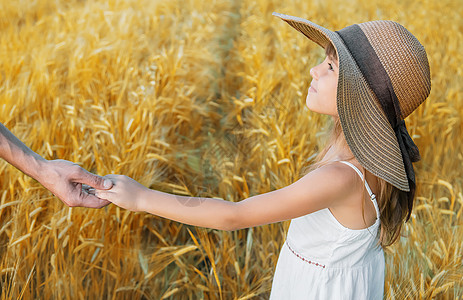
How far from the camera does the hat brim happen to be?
1046 mm

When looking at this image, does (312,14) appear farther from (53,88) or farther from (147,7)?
(53,88)

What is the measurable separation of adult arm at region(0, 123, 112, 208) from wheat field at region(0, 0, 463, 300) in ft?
0.97

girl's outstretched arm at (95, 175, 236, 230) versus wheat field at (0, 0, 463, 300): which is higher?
girl's outstretched arm at (95, 175, 236, 230)

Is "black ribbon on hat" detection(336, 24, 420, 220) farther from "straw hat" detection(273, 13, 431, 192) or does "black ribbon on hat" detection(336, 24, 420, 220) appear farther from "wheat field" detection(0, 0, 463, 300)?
"wheat field" detection(0, 0, 463, 300)

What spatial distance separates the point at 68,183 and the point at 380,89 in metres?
0.77

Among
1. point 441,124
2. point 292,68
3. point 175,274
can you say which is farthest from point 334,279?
point 292,68

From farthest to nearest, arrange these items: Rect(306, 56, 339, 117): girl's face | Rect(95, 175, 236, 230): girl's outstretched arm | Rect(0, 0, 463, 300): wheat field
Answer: Rect(0, 0, 463, 300): wheat field
Rect(306, 56, 339, 117): girl's face
Rect(95, 175, 236, 230): girl's outstretched arm

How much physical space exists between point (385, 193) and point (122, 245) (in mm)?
966

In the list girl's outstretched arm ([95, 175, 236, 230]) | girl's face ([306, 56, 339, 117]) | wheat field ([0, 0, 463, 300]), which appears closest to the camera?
girl's outstretched arm ([95, 175, 236, 230])

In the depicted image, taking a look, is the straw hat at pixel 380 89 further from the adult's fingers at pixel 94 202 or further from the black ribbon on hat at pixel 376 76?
the adult's fingers at pixel 94 202

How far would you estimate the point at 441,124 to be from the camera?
8.94 feet

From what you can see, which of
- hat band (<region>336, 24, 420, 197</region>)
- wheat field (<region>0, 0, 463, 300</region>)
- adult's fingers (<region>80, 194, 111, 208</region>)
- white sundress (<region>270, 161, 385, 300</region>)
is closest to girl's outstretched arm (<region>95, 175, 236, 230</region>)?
adult's fingers (<region>80, 194, 111, 208</region>)

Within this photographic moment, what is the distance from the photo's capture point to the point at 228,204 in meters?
1.02

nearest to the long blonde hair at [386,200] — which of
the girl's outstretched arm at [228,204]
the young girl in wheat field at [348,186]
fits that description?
the young girl in wheat field at [348,186]
